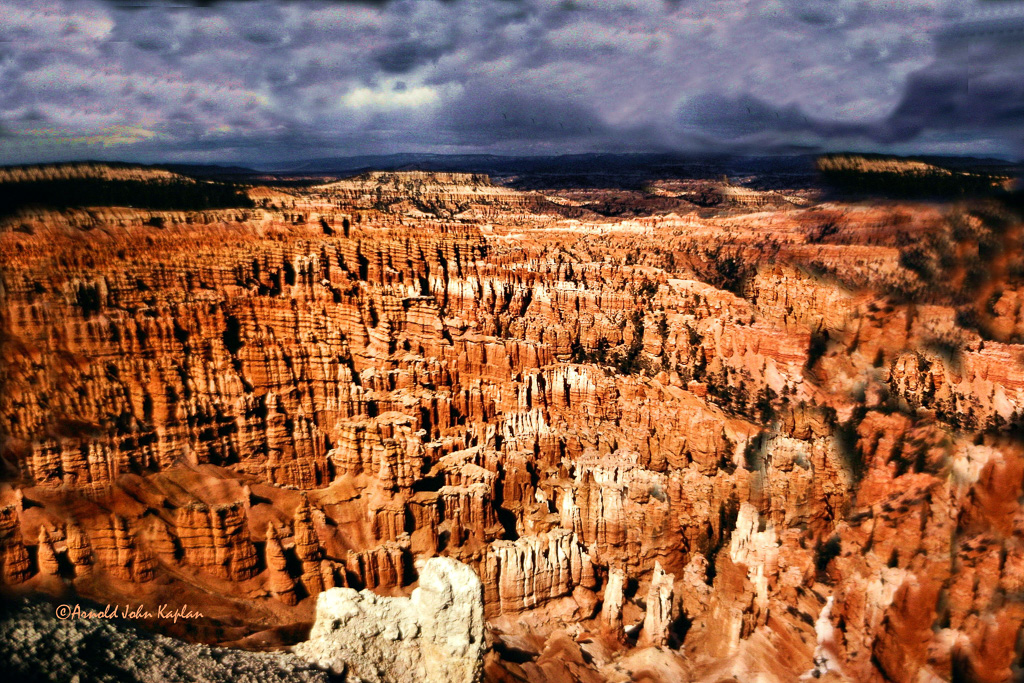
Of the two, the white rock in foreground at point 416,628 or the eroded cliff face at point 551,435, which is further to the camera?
the eroded cliff face at point 551,435

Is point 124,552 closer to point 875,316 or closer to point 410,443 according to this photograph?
point 410,443

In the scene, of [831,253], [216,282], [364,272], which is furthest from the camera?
[364,272]

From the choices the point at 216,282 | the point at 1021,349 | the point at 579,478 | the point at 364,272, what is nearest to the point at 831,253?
the point at 1021,349

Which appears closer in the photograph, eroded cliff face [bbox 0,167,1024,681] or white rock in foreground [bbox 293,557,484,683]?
white rock in foreground [bbox 293,557,484,683]
